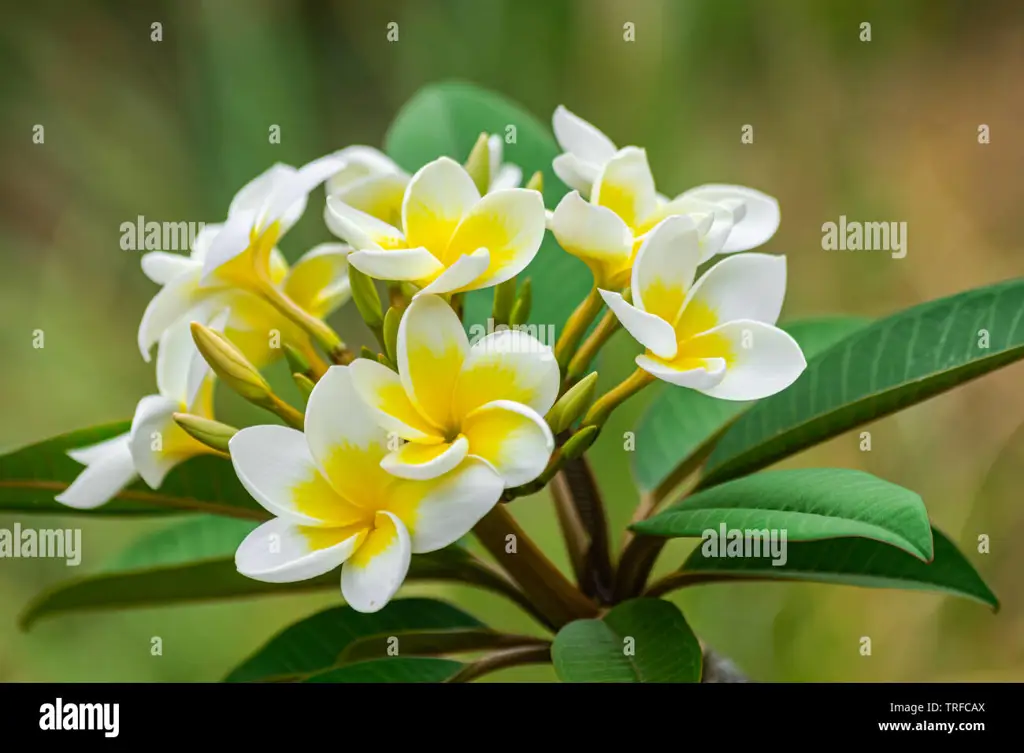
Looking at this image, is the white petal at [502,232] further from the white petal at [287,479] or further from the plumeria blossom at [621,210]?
the white petal at [287,479]

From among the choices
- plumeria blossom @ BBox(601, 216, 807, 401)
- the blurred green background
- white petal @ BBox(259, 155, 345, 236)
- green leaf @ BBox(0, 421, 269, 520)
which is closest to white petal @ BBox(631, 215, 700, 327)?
plumeria blossom @ BBox(601, 216, 807, 401)

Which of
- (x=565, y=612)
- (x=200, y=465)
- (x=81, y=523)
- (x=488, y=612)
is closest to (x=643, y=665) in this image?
(x=565, y=612)

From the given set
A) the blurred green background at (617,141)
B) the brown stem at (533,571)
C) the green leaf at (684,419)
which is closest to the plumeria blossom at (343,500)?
the brown stem at (533,571)

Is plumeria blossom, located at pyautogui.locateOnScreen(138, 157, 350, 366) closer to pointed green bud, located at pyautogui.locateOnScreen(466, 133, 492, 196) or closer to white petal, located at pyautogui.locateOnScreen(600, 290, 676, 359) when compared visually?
pointed green bud, located at pyautogui.locateOnScreen(466, 133, 492, 196)

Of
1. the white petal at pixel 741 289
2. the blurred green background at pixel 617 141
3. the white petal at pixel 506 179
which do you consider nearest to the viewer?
the white petal at pixel 741 289

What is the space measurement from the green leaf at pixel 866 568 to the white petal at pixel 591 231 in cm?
21

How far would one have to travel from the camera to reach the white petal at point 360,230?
51 centimetres

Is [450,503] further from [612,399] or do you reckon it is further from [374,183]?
[374,183]

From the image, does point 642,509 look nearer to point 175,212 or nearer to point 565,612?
point 565,612

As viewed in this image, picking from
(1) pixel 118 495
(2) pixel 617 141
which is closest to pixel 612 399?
(1) pixel 118 495

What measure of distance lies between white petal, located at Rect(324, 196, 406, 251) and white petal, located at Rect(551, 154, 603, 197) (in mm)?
126

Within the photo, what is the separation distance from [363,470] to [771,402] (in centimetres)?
32

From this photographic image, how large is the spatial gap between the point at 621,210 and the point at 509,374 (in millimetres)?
158

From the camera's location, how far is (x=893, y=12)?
1.74m
